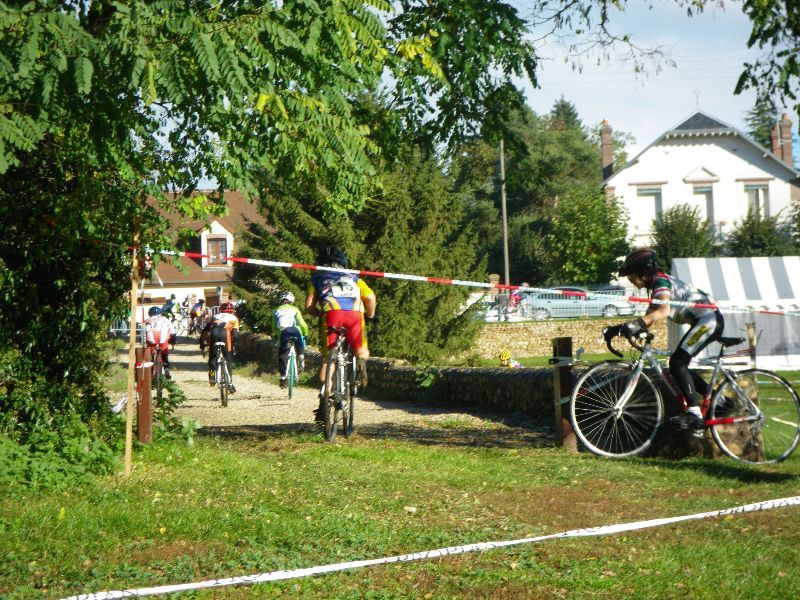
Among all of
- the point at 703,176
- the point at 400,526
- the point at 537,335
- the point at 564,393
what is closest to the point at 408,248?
the point at 537,335

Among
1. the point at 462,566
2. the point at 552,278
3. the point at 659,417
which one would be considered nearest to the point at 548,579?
the point at 462,566

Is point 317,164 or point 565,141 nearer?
point 317,164

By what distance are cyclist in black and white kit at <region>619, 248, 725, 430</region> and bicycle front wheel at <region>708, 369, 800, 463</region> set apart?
20cm

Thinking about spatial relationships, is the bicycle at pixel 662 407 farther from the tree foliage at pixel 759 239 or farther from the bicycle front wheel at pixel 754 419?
the tree foliage at pixel 759 239

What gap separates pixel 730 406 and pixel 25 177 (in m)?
6.00

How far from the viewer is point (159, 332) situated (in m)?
19.5

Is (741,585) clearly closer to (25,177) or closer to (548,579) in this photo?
(548,579)

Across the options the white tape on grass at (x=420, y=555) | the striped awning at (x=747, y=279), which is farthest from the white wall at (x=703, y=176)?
the white tape on grass at (x=420, y=555)

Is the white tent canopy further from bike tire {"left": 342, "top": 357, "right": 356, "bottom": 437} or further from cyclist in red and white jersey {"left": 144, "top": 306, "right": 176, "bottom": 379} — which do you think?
bike tire {"left": 342, "top": 357, "right": 356, "bottom": 437}

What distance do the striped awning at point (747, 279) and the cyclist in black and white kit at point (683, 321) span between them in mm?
14292

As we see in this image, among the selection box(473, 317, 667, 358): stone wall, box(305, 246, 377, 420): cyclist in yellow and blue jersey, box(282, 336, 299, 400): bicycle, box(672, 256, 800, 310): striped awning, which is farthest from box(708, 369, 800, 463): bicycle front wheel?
box(473, 317, 667, 358): stone wall

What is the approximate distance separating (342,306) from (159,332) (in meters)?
9.89

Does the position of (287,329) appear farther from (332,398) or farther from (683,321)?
(683,321)

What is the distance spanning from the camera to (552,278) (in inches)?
2638
